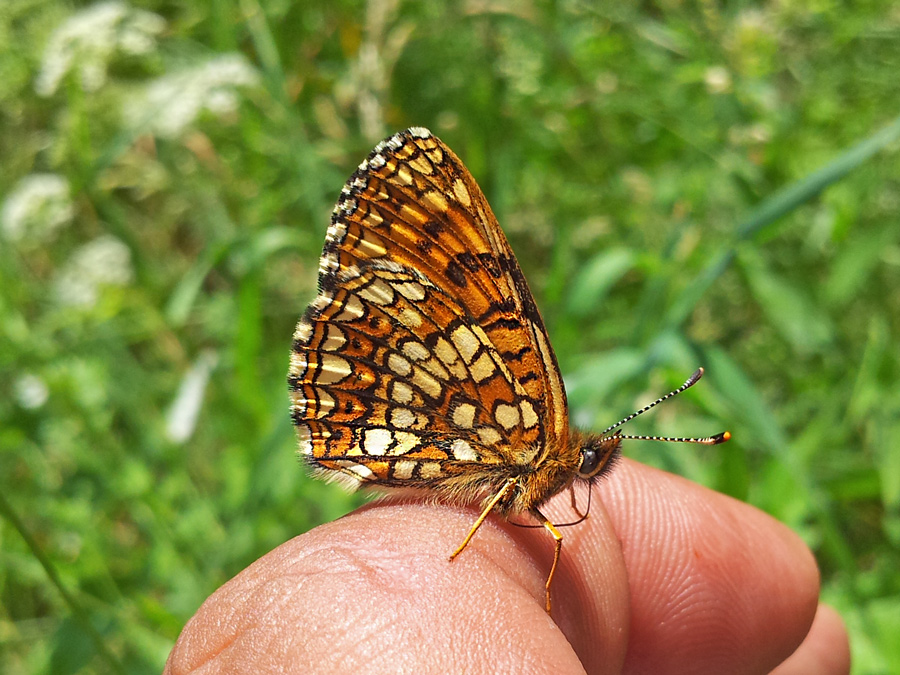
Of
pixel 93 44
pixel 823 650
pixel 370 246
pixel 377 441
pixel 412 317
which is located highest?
pixel 93 44

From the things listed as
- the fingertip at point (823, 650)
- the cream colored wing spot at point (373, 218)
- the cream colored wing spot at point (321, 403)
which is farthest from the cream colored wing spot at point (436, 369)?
the fingertip at point (823, 650)

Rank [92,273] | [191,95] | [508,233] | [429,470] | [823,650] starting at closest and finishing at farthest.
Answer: [429,470] < [823,650] < [191,95] < [92,273] < [508,233]

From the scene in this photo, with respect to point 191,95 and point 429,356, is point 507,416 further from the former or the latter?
point 191,95

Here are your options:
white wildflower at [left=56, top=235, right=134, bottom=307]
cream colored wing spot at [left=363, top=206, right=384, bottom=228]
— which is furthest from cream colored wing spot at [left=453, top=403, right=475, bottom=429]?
white wildflower at [left=56, top=235, right=134, bottom=307]

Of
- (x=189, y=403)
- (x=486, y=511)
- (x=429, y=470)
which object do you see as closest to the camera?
(x=486, y=511)

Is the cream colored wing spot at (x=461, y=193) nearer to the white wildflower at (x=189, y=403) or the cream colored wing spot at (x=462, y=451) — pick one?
the cream colored wing spot at (x=462, y=451)

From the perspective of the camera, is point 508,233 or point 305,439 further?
point 508,233

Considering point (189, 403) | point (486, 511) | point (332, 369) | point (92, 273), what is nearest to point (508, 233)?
point (189, 403)
